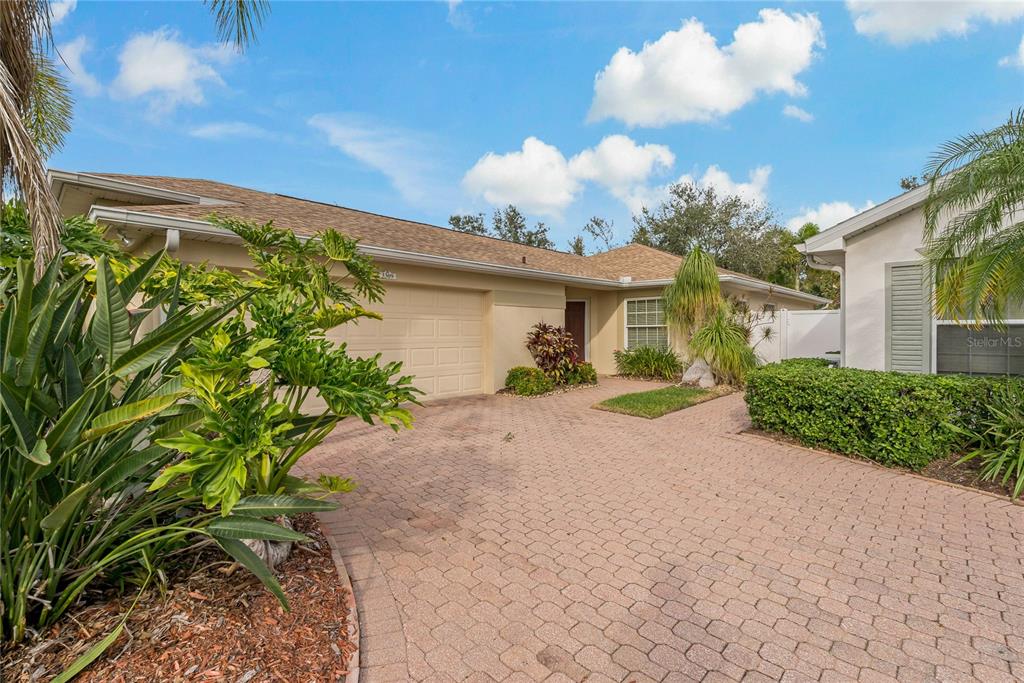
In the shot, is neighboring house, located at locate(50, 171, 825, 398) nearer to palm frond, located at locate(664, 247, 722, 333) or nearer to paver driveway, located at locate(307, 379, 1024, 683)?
palm frond, located at locate(664, 247, 722, 333)

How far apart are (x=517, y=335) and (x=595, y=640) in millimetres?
8979

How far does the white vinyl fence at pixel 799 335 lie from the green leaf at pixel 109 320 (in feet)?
48.8

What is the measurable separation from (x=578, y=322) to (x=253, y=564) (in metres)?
12.9

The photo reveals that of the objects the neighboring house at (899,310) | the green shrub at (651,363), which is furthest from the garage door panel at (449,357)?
the neighboring house at (899,310)

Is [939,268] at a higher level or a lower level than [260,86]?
lower

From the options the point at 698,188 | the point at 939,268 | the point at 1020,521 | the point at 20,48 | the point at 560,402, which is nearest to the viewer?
the point at 20,48

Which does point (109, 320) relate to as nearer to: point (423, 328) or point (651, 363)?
point (423, 328)

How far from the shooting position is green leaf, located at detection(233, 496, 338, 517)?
2.50m

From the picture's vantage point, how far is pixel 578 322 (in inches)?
578

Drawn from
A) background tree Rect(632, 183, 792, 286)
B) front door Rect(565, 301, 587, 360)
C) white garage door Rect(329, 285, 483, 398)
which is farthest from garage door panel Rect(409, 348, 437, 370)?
background tree Rect(632, 183, 792, 286)

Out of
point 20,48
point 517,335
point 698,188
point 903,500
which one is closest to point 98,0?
point 20,48

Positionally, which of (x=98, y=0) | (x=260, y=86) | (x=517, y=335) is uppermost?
(x=260, y=86)

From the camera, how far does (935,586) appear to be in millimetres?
3109

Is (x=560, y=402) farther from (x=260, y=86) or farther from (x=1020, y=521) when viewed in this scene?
(x=260, y=86)
